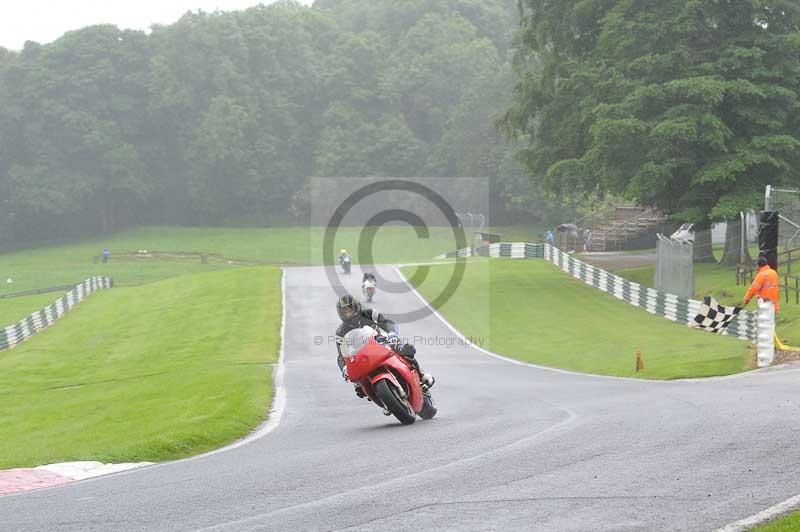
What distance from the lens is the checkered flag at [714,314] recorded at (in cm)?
2148

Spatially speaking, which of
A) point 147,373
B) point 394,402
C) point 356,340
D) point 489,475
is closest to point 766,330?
point 394,402

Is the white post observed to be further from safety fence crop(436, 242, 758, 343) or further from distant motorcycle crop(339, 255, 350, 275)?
distant motorcycle crop(339, 255, 350, 275)

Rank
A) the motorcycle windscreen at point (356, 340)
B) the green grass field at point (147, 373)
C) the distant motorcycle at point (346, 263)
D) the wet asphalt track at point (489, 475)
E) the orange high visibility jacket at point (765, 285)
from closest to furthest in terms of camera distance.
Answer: the wet asphalt track at point (489, 475) → the motorcycle windscreen at point (356, 340) → the green grass field at point (147, 373) → the orange high visibility jacket at point (765, 285) → the distant motorcycle at point (346, 263)

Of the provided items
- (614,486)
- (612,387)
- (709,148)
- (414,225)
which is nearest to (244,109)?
(414,225)

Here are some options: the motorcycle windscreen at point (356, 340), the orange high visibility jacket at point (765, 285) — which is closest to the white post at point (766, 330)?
the orange high visibility jacket at point (765, 285)

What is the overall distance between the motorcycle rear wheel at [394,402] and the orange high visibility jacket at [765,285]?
7690mm

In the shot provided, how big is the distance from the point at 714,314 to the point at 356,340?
11862 mm

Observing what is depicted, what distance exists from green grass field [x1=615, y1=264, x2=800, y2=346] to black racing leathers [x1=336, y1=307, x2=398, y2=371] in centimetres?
1148

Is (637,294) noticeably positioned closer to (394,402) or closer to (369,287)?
(369,287)

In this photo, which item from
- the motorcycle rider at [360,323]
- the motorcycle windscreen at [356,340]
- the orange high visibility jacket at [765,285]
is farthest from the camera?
the orange high visibility jacket at [765,285]

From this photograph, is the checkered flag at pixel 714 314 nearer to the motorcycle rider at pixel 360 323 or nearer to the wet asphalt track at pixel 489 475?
the wet asphalt track at pixel 489 475

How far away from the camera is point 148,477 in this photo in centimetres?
954

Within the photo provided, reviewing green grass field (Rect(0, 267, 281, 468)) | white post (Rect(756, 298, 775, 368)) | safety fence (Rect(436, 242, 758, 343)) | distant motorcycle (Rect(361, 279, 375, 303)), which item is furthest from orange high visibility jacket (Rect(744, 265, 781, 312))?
distant motorcycle (Rect(361, 279, 375, 303))

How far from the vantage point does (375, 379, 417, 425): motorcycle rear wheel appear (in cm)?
1203
